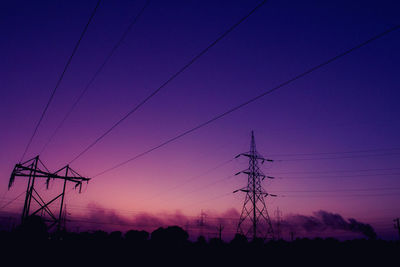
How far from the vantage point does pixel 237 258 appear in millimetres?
24812

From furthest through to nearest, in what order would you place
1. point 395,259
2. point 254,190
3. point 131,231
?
point 131,231
point 254,190
point 395,259

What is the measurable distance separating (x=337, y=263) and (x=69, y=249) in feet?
70.3

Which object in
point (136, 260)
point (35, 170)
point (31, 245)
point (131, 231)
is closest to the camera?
point (136, 260)

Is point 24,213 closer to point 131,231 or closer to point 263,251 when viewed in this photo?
point 263,251

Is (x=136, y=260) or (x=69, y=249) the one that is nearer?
(x=136, y=260)

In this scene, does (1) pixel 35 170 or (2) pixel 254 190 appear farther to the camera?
(2) pixel 254 190

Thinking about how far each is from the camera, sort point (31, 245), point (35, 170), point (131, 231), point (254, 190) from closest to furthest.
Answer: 1. point (31, 245)
2. point (35, 170)
3. point (254, 190)
4. point (131, 231)

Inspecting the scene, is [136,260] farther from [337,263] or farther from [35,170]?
[337,263]

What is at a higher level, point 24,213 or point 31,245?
point 24,213

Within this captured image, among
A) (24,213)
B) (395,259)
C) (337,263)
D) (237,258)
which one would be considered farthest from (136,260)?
(395,259)

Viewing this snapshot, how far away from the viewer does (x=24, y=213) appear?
24578 millimetres

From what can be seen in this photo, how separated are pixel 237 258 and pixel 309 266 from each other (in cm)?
565

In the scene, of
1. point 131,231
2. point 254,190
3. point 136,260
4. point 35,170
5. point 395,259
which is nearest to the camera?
point 136,260

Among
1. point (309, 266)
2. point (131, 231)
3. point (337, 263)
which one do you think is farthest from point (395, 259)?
point (131, 231)
